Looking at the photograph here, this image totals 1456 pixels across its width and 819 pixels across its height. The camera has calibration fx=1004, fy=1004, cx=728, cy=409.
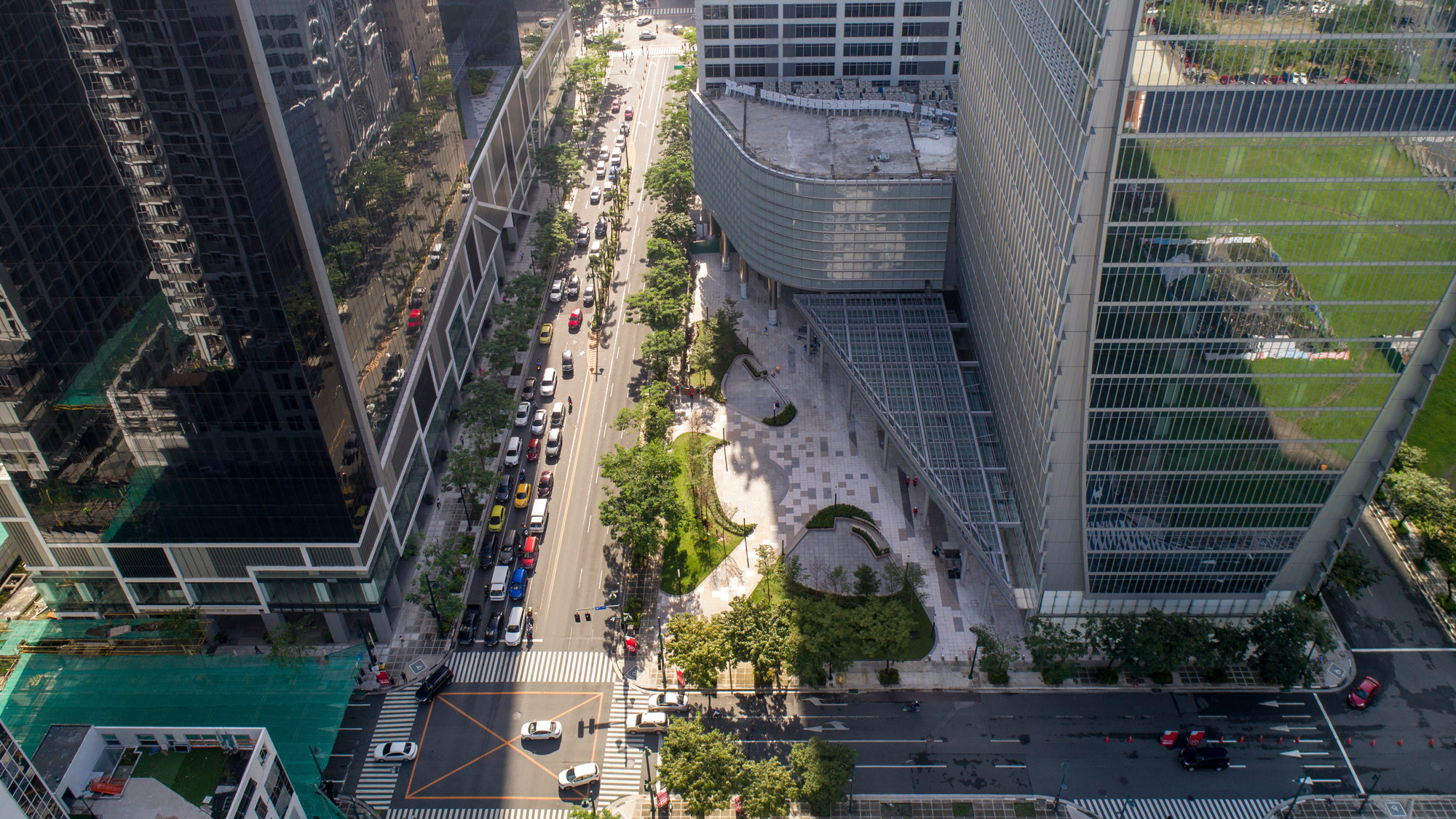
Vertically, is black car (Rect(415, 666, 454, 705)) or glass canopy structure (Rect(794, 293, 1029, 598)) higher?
glass canopy structure (Rect(794, 293, 1029, 598))

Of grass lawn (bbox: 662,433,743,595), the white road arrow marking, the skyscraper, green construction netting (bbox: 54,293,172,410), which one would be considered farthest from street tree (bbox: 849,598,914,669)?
green construction netting (bbox: 54,293,172,410)

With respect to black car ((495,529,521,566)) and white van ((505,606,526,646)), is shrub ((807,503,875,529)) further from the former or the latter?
white van ((505,606,526,646))

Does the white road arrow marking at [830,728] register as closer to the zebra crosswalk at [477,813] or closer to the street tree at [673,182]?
the zebra crosswalk at [477,813]

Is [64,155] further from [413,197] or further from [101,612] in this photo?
[101,612]

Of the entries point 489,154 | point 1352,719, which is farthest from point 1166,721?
point 489,154

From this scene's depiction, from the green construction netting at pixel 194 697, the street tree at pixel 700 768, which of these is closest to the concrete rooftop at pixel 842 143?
the street tree at pixel 700 768

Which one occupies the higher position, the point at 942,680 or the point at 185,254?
the point at 185,254
